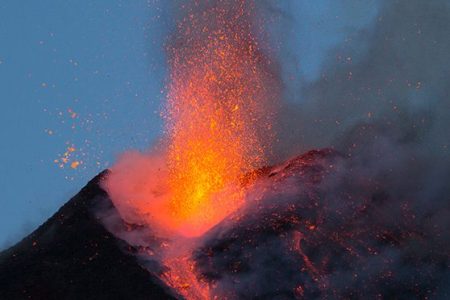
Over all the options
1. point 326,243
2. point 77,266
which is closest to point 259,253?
point 326,243

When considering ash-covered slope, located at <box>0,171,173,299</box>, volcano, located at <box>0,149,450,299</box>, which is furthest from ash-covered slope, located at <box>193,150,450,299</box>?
ash-covered slope, located at <box>0,171,173,299</box>

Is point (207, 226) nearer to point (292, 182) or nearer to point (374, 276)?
point (292, 182)

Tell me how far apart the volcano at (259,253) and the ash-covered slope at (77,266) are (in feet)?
0.07

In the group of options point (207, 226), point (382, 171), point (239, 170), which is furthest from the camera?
point (239, 170)

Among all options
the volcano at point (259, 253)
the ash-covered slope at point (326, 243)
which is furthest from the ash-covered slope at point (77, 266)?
the ash-covered slope at point (326, 243)

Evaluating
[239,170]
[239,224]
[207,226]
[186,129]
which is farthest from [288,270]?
[186,129]

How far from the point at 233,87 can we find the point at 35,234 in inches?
669

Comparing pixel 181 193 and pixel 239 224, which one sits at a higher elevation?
pixel 181 193

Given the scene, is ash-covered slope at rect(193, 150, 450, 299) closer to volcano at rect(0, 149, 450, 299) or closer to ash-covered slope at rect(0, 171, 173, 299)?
volcano at rect(0, 149, 450, 299)

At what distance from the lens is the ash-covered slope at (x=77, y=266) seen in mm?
10430

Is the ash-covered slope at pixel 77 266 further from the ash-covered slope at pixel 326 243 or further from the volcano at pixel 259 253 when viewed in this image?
the ash-covered slope at pixel 326 243

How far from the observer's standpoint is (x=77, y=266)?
1107cm

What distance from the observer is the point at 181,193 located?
51.0 feet

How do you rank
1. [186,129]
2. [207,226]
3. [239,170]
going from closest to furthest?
[207,226] → [239,170] → [186,129]
